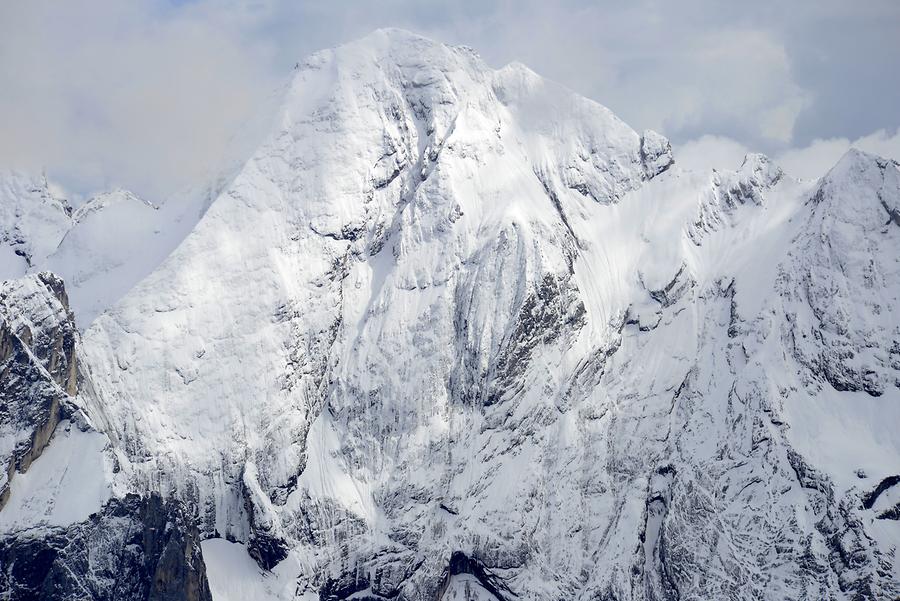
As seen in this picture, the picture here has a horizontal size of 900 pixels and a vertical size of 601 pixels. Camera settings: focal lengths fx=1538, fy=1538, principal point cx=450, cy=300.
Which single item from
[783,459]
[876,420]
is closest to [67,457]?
[783,459]

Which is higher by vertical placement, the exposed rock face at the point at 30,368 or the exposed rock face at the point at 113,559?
the exposed rock face at the point at 30,368

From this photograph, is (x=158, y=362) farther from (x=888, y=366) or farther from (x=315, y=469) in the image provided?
(x=888, y=366)

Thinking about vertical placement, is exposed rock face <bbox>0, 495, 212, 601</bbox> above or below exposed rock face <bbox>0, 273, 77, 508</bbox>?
below

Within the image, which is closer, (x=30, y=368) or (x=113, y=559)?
(x=113, y=559)

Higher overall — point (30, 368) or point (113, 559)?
point (30, 368)

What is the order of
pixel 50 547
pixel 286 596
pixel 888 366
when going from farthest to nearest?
pixel 888 366, pixel 286 596, pixel 50 547

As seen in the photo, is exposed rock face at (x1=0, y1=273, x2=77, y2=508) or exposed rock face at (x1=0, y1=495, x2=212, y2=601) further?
exposed rock face at (x1=0, y1=273, x2=77, y2=508)

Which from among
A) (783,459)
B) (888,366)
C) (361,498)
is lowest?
(361,498)

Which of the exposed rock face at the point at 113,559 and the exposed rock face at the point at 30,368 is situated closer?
the exposed rock face at the point at 113,559
